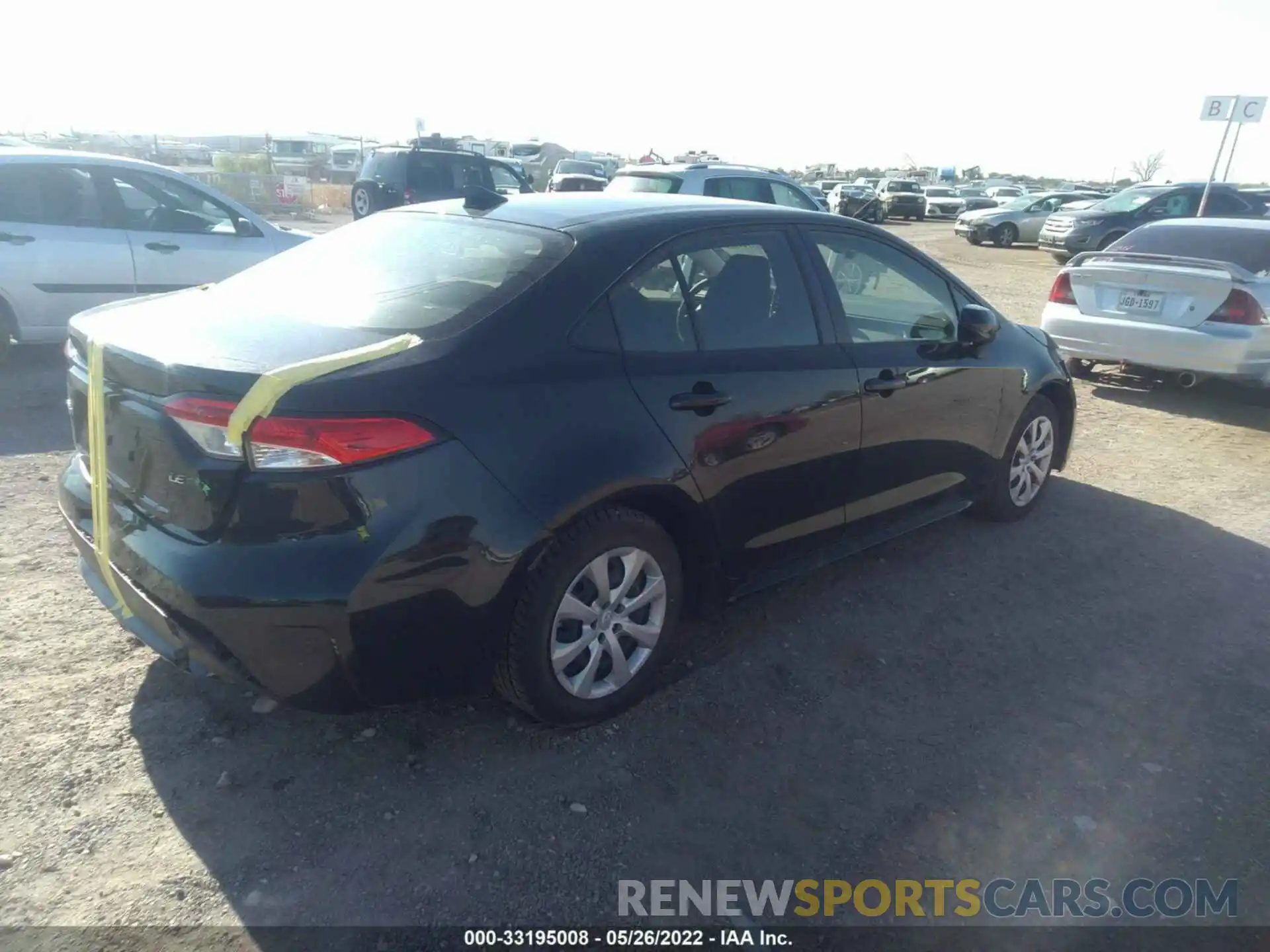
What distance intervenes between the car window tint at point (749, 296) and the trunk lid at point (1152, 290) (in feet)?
16.7

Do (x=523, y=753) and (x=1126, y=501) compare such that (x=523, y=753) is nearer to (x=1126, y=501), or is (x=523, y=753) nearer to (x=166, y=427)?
(x=166, y=427)

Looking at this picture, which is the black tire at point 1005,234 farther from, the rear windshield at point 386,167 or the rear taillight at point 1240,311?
the rear taillight at point 1240,311

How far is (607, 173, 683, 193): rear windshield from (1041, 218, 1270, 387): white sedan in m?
4.57

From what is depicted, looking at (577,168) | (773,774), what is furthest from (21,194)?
(577,168)

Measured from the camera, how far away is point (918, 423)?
13.7 feet

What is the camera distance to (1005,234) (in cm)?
2547

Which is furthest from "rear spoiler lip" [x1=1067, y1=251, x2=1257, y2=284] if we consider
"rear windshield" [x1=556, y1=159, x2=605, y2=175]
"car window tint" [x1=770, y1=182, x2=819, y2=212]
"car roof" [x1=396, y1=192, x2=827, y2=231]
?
"rear windshield" [x1=556, y1=159, x2=605, y2=175]

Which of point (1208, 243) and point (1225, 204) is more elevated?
point (1208, 243)

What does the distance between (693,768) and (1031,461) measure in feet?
10.1

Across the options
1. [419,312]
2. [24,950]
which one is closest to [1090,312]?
[419,312]

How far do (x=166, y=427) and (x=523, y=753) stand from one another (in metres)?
1.47

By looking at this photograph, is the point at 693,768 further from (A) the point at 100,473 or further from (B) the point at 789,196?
(B) the point at 789,196

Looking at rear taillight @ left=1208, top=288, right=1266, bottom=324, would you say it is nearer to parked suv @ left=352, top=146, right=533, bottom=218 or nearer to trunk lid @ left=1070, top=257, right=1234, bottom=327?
trunk lid @ left=1070, top=257, right=1234, bottom=327

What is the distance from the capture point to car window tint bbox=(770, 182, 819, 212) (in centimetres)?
1183
